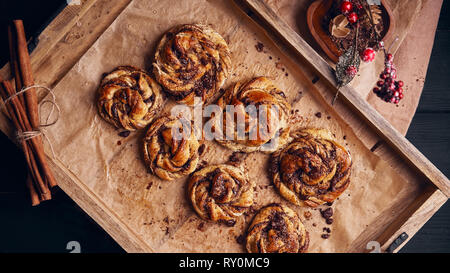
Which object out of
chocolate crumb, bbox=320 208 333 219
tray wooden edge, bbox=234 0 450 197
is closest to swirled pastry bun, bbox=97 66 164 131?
tray wooden edge, bbox=234 0 450 197

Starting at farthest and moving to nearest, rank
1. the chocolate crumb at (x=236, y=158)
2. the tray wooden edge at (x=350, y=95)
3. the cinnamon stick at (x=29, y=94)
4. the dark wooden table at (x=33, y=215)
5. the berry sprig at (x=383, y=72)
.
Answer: the dark wooden table at (x=33, y=215), the chocolate crumb at (x=236, y=158), the berry sprig at (x=383, y=72), the tray wooden edge at (x=350, y=95), the cinnamon stick at (x=29, y=94)

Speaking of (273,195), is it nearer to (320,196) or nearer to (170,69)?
(320,196)

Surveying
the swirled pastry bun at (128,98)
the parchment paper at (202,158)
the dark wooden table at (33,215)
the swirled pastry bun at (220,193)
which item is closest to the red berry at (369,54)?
the parchment paper at (202,158)

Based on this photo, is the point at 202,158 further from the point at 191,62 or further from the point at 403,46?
the point at 403,46

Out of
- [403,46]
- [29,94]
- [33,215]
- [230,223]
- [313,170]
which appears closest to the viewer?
[29,94]

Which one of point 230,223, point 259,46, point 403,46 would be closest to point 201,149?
point 230,223

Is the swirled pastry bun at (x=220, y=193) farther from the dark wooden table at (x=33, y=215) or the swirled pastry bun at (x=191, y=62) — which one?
the dark wooden table at (x=33, y=215)
